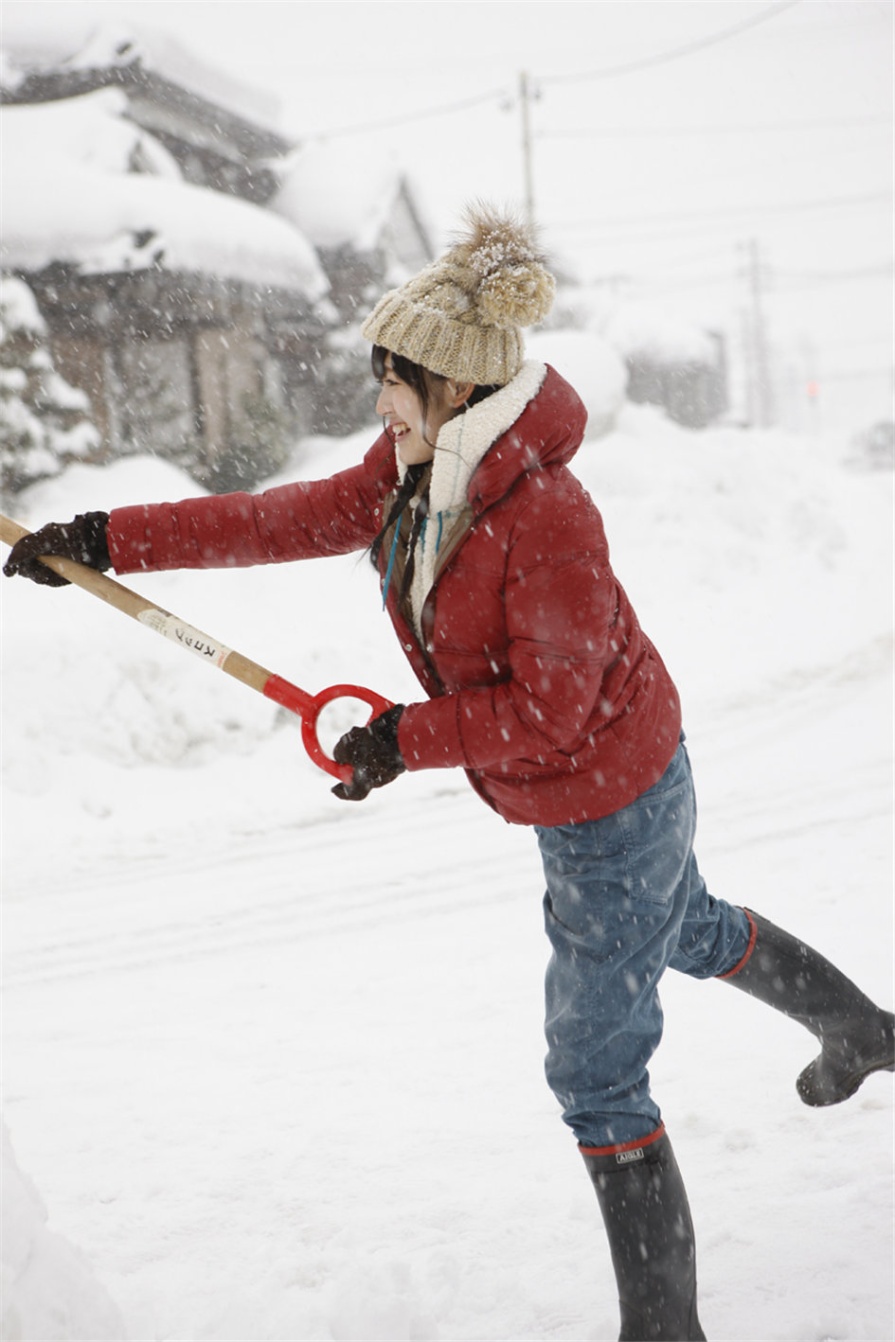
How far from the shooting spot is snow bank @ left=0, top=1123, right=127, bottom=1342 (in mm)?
1845

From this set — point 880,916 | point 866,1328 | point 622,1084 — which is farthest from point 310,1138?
point 880,916

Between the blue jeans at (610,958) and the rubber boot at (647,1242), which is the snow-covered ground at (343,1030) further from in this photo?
the blue jeans at (610,958)

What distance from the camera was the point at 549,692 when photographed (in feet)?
6.01

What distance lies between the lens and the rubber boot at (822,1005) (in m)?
2.54

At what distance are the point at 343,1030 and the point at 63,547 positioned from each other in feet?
5.50

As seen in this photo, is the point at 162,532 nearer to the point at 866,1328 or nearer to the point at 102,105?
the point at 866,1328

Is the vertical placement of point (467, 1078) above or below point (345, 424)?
above

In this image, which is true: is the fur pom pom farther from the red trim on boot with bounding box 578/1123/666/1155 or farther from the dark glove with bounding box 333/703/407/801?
the red trim on boot with bounding box 578/1123/666/1155

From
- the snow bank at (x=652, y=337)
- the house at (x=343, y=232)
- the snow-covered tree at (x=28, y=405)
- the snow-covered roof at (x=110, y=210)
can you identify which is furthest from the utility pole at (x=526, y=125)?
the snow-covered tree at (x=28, y=405)

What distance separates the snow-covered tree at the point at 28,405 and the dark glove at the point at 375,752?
8501 millimetres

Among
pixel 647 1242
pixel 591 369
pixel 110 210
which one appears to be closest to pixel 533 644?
pixel 647 1242

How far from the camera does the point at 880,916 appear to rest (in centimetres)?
383

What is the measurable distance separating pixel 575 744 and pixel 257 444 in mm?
11351

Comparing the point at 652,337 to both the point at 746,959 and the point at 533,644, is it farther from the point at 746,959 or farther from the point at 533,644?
the point at 533,644
